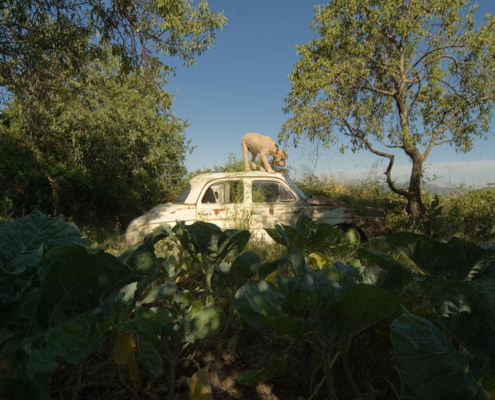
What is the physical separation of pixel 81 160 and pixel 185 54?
500cm

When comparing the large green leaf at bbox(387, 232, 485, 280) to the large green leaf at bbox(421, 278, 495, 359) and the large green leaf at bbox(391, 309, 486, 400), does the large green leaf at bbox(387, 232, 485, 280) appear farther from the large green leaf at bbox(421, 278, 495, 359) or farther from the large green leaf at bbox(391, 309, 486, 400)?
the large green leaf at bbox(391, 309, 486, 400)

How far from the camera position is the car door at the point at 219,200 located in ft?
19.0

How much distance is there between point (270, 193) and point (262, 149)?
5.12ft

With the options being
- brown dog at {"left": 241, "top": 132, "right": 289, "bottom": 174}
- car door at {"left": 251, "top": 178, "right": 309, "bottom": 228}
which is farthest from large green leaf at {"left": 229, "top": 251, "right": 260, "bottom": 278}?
brown dog at {"left": 241, "top": 132, "right": 289, "bottom": 174}

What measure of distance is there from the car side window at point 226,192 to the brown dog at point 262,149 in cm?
120

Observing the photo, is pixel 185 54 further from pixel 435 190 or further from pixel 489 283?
pixel 435 190

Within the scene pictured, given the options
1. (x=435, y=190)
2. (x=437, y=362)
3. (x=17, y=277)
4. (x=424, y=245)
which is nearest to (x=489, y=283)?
(x=424, y=245)

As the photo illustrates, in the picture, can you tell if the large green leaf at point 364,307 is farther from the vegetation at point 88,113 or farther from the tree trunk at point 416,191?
the tree trunk at point 416,191

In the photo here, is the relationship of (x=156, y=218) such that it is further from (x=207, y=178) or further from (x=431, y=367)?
(x=431, y=367)

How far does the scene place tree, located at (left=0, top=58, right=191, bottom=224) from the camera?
819cm

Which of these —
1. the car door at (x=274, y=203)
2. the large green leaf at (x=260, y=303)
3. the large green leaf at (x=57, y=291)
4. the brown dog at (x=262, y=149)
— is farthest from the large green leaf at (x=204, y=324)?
the brown dog at (x=262, y=149)

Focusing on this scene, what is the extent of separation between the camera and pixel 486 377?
2.55 feet

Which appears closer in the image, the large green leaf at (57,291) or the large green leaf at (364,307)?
the large green leaf at (57,291)

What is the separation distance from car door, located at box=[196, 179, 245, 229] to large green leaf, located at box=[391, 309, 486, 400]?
4.91 meters
